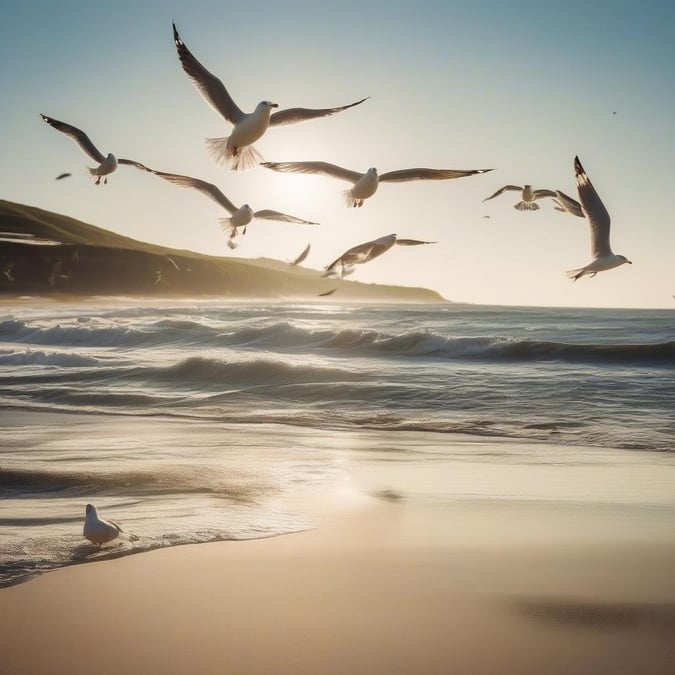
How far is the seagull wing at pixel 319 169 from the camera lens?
1068 centimetres

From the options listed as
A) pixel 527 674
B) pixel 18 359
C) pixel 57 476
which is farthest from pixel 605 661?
pixel 18 359

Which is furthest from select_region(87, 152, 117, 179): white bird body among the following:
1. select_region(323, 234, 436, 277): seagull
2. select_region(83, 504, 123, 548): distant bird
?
select_region(83, 504, 123, 548): distant bird

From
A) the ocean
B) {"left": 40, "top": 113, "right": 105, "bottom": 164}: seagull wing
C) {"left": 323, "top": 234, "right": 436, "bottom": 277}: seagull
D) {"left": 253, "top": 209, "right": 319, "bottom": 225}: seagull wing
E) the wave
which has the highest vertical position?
{"left": 40, "top": 113, "right": 105, "bottom": 164}: seagull wing

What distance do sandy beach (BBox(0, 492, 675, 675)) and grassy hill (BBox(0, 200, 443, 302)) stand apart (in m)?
77.6

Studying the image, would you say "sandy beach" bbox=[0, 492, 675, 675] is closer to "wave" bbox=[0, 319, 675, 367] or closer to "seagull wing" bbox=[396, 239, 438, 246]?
"seagull wing" bbox=[396, 239, 438, 246]

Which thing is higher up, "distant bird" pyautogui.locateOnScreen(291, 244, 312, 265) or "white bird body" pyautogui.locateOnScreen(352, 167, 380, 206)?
"white bird body" pyautogui.locateOnScreen(352, 167, 380, 206)

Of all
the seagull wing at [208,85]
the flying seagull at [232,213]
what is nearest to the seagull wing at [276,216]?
the flying seagull at [232,213]

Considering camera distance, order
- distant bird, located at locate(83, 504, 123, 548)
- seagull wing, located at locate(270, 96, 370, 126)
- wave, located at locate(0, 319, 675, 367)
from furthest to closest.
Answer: wave, located at locate(0, 319, 675, 367)
seagull wing, located at locate(270, 96, 370, 126)
distant bird, located at locate(83, 504, 123, 548)

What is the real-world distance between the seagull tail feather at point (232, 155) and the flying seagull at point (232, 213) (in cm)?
96

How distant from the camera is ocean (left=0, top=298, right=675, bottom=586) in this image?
776cm

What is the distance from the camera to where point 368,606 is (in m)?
5.35

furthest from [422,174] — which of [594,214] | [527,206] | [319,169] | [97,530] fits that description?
[97,530]

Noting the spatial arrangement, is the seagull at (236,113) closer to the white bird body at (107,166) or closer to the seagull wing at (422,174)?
the seagull wing at (422,174)

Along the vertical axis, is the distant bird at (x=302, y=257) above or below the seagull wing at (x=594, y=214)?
below
